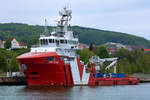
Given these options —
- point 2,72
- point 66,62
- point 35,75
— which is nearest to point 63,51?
point 66,62

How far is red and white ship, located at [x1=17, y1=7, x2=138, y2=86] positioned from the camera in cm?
5784

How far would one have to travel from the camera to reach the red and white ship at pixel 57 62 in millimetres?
57838

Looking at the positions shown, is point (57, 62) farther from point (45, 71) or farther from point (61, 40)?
point (61, 40)

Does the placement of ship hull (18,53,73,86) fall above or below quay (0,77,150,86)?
above

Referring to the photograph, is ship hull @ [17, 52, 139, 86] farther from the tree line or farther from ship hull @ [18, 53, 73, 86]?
the tree line

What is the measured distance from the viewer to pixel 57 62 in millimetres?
58438

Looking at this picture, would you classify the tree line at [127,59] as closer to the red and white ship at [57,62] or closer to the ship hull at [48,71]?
the red and white ship at [57,62]

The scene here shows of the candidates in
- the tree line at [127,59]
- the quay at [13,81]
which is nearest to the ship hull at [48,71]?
the quay at [13,81]

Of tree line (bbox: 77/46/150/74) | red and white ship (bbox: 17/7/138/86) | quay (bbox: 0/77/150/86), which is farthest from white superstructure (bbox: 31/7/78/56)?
tree line (bbox: 77/46/150/74)

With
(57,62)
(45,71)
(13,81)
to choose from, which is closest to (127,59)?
(13,81)

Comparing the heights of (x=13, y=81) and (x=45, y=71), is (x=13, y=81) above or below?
below

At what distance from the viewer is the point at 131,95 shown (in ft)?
177

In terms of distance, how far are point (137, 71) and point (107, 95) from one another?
6542 centimetres

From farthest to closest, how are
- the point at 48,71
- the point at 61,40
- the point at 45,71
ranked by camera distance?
the point at 61,40 → the point at 48,71 → the point at 45,71
